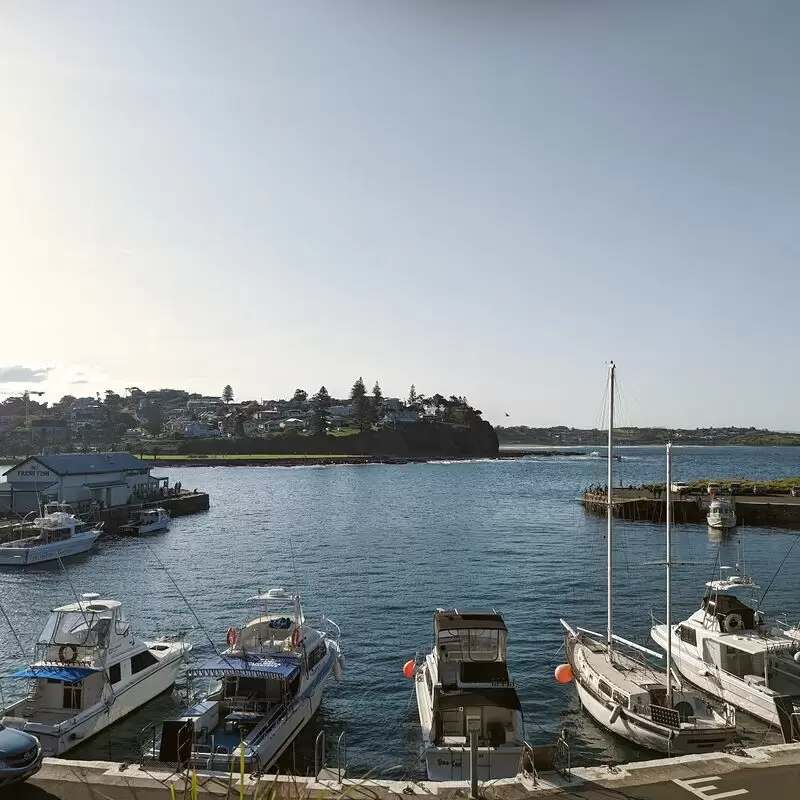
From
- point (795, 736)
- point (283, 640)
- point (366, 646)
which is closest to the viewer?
point (795, 736)

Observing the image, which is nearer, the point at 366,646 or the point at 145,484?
the point at 366,646

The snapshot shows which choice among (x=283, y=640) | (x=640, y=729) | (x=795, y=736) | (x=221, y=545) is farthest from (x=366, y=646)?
(x=221, y=545)

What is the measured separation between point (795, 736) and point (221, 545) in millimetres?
58030

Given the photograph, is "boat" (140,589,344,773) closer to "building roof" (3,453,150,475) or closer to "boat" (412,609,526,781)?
"boat" (412,609,526,781)

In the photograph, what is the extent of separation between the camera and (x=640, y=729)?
2156cm

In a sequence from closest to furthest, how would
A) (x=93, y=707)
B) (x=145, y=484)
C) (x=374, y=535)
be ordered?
(x=93, y=707), (x=374, y=535), (x=145, y=484)

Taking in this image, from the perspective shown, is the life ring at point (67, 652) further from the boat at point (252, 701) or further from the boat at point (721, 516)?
the boat at point (721, 516)

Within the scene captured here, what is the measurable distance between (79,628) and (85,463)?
207 ft

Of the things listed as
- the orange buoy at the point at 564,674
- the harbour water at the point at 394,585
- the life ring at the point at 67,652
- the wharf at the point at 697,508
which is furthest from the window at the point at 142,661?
the wharf at the point at 697,508

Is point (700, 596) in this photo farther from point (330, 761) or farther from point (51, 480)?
point (51, 480)

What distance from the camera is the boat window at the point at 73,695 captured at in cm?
2308

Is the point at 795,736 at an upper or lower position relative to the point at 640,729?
upper

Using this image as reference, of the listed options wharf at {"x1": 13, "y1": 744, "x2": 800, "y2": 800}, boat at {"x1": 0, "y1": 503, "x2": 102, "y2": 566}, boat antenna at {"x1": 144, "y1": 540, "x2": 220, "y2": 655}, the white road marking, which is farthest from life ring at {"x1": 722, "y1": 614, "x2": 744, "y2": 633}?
boat at {"x1": 0, "y1": 503, "x2": 102, "y2": 566}

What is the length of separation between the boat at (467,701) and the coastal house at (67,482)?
62.6 metres
